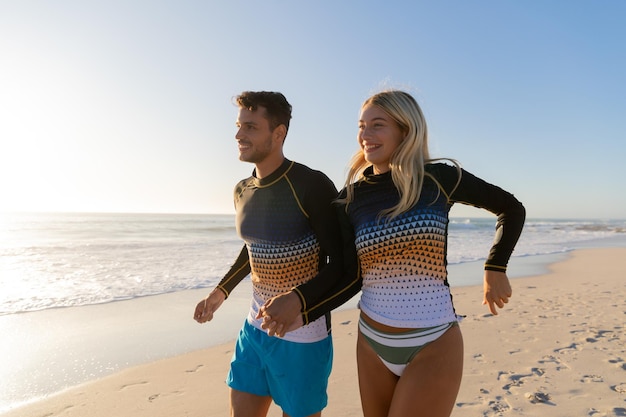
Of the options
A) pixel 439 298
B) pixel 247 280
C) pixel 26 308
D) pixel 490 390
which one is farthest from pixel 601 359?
pixel 26 308

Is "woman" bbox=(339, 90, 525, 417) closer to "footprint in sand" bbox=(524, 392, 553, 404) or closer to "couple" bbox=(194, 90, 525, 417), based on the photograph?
"couple" bbox=(194, 90, 525, 417)

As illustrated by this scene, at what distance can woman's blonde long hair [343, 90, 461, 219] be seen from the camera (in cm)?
226

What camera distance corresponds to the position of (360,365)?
242 cm

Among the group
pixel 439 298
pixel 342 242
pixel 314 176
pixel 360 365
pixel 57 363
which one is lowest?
pixel 57 363

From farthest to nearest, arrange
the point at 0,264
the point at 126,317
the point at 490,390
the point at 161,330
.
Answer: the point at 0,264 < the point at 126,317 < the point at 161,330 < the point at 490,390

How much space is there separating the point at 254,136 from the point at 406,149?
3.68 feet

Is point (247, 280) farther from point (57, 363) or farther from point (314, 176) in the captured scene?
point (314, 176)

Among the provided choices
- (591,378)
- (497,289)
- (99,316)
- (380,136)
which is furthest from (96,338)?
(591,378)

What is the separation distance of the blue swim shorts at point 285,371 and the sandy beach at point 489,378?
1.87 meters

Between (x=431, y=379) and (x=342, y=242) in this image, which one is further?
(x=342, y=242)

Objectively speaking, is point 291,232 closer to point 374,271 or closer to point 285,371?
point 374,271

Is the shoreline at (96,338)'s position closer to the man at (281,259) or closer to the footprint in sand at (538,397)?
the man at (281,259)

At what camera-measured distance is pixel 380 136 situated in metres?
2.40

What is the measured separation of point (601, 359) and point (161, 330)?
6.32m
